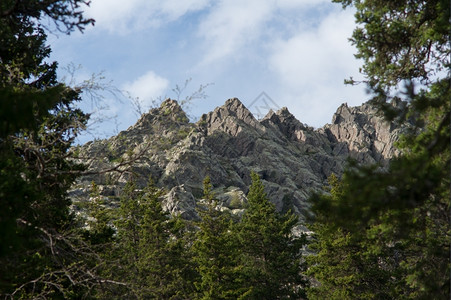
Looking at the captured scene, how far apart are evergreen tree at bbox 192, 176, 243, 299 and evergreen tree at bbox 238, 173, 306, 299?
3.42 metres

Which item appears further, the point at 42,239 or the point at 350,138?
the point at 350,138

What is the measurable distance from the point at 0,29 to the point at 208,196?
22.3 m

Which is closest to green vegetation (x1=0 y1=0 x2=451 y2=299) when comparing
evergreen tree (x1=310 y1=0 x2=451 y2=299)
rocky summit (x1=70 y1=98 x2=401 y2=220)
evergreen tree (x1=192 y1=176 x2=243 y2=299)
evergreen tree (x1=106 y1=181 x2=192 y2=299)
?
evergreen tree (x1=310 y1=0 x2=451 y2=299)

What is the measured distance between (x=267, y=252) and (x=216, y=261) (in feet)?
22.3

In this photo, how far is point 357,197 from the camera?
6035mm

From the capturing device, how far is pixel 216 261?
26.9 meters

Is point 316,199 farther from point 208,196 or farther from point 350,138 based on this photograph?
point 350,138

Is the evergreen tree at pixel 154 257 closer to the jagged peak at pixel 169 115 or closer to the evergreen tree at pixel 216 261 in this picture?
the evergreen tree at pixel 216 261

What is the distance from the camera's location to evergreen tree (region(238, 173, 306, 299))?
101ft

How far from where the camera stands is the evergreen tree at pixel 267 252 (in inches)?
1217

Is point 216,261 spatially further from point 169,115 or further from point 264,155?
point 264,155

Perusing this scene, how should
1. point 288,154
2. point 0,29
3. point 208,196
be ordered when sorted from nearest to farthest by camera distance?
1. point 0,29
2. point 208,196
3. point 288,154

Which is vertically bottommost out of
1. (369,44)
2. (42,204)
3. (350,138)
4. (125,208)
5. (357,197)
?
(357,197)

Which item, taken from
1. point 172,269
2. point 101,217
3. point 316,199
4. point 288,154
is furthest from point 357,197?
point 288,154
